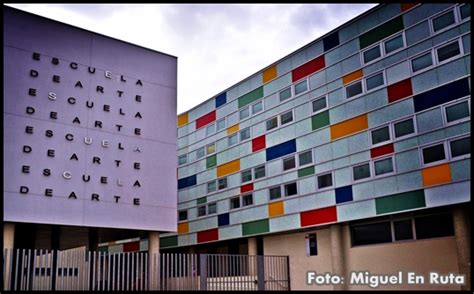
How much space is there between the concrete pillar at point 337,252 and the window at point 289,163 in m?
4.57

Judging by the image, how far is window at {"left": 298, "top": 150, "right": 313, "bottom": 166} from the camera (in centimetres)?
2912

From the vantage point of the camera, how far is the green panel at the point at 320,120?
28391 millimetres

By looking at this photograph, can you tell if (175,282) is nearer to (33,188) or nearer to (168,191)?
(168,191)

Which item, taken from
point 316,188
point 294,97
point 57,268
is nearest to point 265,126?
point 294,97

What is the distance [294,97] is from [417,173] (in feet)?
32.0

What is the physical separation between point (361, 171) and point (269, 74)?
33.0ft

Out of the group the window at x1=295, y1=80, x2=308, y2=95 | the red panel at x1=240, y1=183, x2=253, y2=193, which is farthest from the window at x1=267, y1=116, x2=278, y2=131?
the red panel at x1=240, y1=183, x2=253, y2=193

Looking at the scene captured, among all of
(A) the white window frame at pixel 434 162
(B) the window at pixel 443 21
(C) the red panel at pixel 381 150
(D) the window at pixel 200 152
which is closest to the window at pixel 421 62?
(B) the window at pixel 443 21

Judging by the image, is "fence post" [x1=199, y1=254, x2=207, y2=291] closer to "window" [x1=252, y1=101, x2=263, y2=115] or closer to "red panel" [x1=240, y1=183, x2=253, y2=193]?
"red panel" [x1=240, y1=183, x2=253, y2=193]

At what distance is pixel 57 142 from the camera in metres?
22.8

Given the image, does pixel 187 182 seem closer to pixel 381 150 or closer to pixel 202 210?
pixel 202 210

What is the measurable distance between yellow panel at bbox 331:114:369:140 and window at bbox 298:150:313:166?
1893 millimetres

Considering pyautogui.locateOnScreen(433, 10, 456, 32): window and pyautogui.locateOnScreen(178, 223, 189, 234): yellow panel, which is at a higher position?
pyautogui.locateOnScreen(433, 10, 456, 32): window

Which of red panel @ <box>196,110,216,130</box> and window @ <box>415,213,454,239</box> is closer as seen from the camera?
window @ <box>415,213,454,239</box>
